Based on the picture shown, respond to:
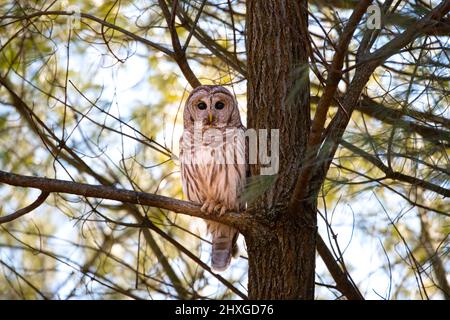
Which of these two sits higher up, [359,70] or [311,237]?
[359,70]

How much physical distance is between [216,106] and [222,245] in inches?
31.5

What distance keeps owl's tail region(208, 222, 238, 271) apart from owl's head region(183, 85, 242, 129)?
0.58 m

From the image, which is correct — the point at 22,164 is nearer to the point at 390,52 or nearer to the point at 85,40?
the point at 85,40

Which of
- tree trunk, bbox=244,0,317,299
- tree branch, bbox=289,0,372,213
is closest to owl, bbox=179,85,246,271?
tree trunk, bbox=244,0,317,299

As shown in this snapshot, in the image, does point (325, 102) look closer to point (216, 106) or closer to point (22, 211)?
point (22, 211)

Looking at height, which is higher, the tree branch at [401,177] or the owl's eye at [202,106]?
the owl's eye at [202,106]

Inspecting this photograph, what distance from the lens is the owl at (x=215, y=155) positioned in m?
4.73

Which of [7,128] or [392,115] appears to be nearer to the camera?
[392,115]

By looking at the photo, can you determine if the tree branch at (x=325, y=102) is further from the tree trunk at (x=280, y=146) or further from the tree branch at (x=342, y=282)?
the tree branch at (x=342, y=282)

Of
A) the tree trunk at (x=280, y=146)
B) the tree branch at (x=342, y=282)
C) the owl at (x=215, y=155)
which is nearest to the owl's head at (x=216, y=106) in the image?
the owl at (x=215, y=155)

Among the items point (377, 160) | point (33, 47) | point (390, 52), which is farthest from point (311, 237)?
point (33, 47)

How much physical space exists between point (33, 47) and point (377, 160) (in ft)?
9.57

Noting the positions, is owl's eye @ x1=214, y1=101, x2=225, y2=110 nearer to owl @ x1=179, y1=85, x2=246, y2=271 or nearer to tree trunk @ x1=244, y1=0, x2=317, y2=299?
owl @ x1=179, y1=85, x2=246, y2=271

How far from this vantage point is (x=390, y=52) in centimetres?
306
